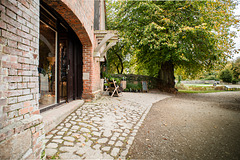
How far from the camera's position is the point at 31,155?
1.62 metres

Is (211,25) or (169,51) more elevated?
(211,25)

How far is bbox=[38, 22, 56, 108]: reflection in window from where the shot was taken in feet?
13.8

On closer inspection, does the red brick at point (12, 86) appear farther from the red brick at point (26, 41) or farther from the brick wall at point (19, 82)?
the red brick at point (26, 41)

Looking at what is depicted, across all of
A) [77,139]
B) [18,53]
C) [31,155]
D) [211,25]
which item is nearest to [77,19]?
[18,53]

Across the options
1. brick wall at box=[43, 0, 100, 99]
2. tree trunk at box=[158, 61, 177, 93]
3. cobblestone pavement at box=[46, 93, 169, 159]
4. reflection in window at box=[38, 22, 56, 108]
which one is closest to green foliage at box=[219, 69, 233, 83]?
tree trunk at box=[158, 61, 177, 93]

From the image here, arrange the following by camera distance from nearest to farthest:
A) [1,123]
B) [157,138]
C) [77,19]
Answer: [1,123]
[157,138]
[77,19]

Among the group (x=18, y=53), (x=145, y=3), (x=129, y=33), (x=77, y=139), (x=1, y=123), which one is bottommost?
(x=77, y=139)

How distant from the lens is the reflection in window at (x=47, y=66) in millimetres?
4199

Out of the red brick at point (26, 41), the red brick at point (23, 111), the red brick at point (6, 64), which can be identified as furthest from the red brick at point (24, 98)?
the red brick at point (26, 41)

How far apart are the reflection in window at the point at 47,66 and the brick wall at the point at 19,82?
2.62 m

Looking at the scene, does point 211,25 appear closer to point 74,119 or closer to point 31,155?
point 74,119

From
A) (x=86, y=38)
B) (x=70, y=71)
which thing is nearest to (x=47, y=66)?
(x=70, y=71)

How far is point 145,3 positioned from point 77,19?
7.09m

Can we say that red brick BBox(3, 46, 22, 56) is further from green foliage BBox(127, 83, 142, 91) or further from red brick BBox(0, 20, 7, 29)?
green foliage BBox(127, 83, 142, 91)
